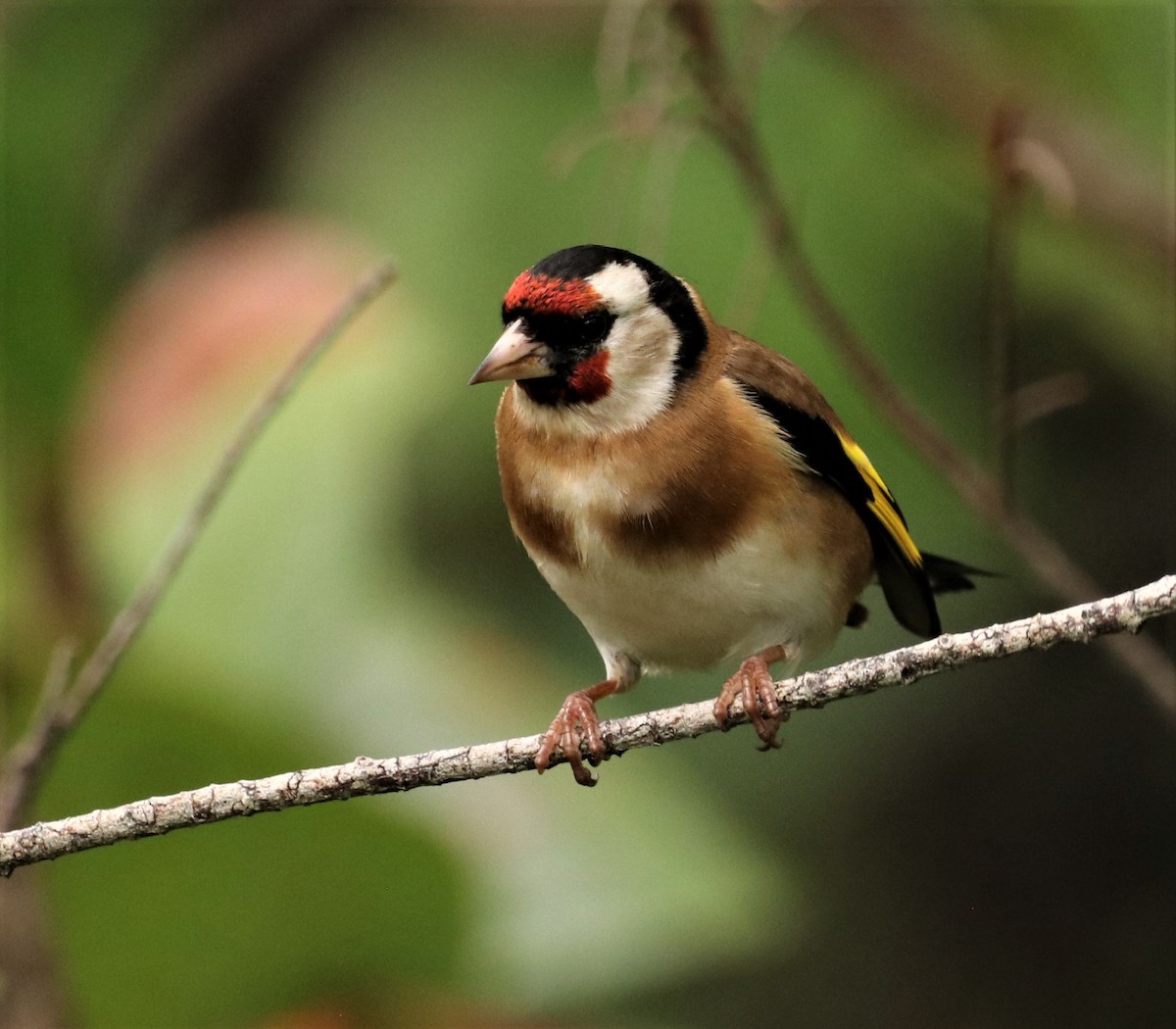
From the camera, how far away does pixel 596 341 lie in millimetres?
2814

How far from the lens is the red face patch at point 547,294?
2.72m

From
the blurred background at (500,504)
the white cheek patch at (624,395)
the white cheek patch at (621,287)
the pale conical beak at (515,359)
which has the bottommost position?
the blurred background at (500,504)

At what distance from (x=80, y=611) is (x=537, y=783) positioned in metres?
1.02

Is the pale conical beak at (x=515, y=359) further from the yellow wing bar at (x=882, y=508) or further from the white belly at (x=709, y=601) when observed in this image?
the yellow wing bar at (x=882, y=508)

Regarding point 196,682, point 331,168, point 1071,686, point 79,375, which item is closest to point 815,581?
point 196,682

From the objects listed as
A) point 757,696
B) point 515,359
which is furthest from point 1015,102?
point 757,696

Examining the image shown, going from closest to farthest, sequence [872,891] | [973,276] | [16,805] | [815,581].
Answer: [16,805] < [815,581] < [973,276] < [872,891]

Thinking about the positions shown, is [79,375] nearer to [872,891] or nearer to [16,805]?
[16,805]

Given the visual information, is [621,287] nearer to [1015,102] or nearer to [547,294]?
[547,294]

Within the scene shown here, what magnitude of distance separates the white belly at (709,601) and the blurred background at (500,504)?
1.49 feet

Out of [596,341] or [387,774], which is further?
[596,341]

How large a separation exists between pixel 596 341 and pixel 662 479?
0.25 metres

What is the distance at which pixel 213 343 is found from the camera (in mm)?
4156

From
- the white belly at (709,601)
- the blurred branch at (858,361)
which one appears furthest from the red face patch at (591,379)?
the blurred branch at (858,361)
